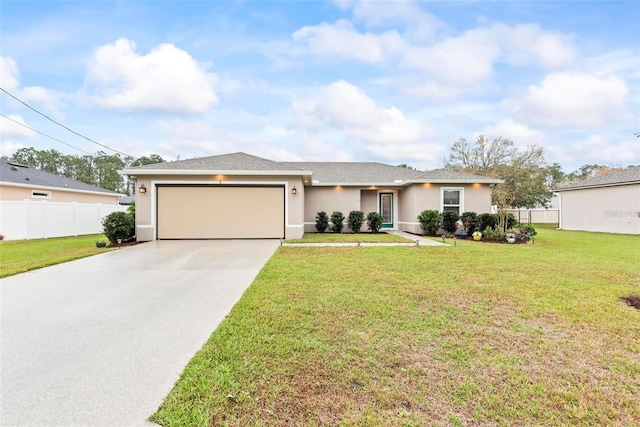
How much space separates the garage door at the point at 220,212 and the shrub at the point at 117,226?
41.3 inches

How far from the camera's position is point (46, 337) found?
9.71ft

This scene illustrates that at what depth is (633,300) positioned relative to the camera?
4039mm

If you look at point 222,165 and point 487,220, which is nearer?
point 222,165

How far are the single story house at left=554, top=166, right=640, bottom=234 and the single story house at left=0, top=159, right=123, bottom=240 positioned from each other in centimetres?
2606

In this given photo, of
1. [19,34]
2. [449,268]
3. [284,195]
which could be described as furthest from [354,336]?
[19,34]

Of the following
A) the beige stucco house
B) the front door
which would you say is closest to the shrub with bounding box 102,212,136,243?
the beige stucco house

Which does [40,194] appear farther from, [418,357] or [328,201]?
[418,357]

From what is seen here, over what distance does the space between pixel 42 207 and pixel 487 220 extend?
19.1 m

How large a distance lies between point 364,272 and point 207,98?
1386 centimetres

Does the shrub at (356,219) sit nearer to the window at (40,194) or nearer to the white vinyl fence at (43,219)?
the white vinyl fence at (43,219)

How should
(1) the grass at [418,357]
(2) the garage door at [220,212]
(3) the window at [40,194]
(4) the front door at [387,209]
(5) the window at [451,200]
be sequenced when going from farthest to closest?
1. (4) the front door at [387,209]
2. (3) the window at [40,194]
3. (5) the window at [451,200]
4. (2) the garage door at [220,212]
5. (1) the grass at [418,357]

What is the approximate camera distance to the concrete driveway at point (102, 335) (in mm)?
1946

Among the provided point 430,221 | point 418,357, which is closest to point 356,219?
point 430,221

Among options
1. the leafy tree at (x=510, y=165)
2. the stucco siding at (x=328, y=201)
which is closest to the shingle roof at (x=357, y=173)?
the stucco siding at (x=328, y=201)
